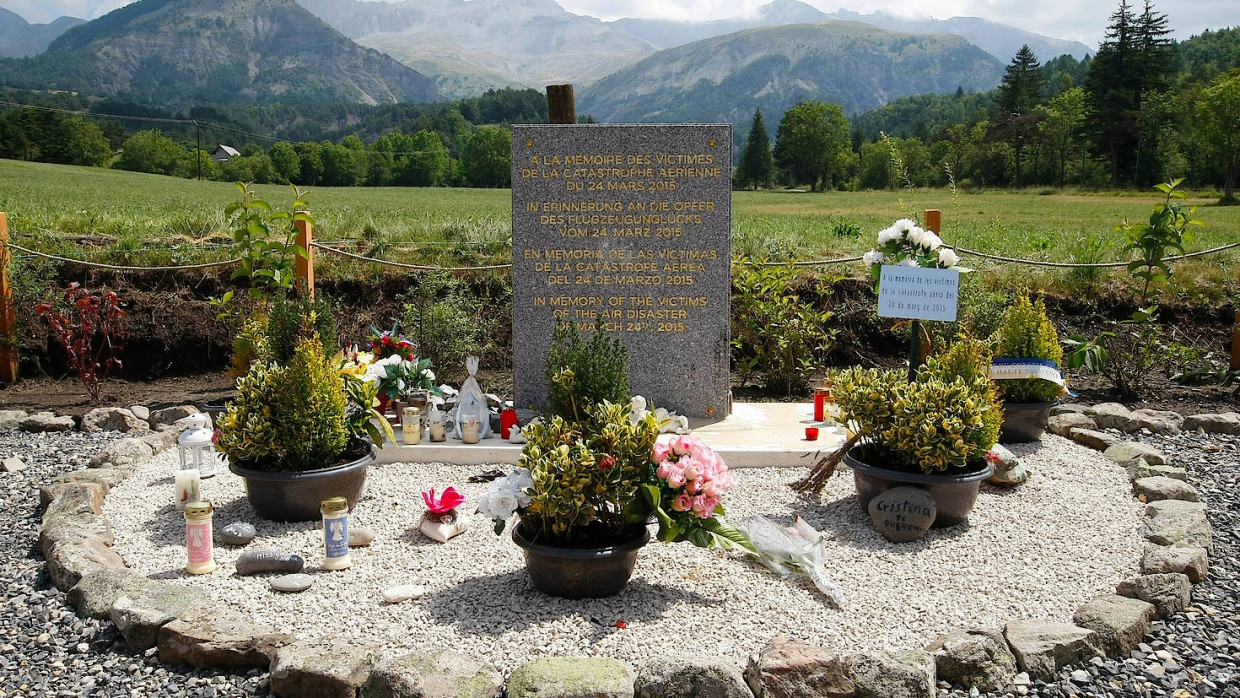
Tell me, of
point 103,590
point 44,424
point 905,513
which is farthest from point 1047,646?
point 44,424

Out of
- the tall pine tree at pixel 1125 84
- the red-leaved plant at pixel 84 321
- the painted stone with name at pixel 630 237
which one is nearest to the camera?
the painted stone with name at pixel 630 237

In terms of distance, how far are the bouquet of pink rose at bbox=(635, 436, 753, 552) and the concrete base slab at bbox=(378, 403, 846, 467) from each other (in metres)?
2.56

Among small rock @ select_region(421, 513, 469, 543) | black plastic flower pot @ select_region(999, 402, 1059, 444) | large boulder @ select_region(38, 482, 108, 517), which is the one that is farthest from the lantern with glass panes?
black plastic flower pot @ select_region(999, 402, 1059, 444)

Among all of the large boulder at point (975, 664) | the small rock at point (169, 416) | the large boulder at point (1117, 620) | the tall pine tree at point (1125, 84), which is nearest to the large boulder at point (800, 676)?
the large boulder at point (975, 664)

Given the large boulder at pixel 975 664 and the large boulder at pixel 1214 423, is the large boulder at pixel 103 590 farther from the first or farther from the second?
the large boulder at pixel 1214 423

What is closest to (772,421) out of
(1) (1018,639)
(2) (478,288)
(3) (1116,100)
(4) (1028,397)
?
(4) (1028,397)

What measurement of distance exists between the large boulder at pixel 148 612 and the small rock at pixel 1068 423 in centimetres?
648

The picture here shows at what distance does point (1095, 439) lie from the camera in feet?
24.5

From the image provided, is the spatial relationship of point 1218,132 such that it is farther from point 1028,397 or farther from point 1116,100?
point 1028,397

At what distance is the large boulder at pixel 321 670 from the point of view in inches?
147

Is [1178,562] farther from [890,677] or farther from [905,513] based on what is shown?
[890,677]

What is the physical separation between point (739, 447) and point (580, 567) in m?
3.05

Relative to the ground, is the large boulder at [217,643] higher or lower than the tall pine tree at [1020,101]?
lower

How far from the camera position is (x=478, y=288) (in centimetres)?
1180
